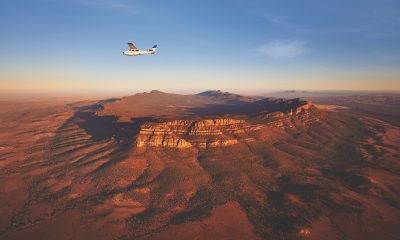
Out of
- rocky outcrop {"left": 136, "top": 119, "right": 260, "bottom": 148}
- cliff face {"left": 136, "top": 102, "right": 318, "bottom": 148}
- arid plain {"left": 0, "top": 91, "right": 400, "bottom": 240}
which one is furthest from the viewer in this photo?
cliff face {"left": 136, "top": 102, "right": 318, "bottom": 148}

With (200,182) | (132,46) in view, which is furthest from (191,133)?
(132,46)

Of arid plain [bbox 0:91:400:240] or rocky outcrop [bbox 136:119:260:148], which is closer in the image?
arid plain [bbox 0:91:400:240]

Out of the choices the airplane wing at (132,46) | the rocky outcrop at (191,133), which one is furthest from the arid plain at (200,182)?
the airplane wing at (132,46)

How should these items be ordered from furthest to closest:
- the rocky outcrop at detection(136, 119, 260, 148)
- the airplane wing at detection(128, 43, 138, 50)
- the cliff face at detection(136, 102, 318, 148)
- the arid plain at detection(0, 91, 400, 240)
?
the cliff face at detection(136, 102, 318, 148)
the rocky outcrop at detection(136, 119, 260, 148)
the airplane wing at detection(128, 43, 138, 50)
the arid plain at detection(0, 91, 400, 240)

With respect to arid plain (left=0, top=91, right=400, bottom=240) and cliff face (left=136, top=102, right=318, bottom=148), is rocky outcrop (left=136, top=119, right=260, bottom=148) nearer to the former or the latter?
cliff face (left=136, top=102, right=318, bottom=148)

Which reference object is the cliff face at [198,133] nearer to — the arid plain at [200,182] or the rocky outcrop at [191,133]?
the rocky outcrop at [191,133]

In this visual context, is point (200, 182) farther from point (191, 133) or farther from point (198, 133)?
point (191, 133)

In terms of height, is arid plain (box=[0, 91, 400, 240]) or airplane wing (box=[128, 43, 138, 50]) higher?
airplane wing (box=[128, 43, 138, 50])

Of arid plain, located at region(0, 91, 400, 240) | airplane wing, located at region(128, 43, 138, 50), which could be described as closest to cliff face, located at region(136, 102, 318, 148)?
arid plain, located at region(0, 91, 400, 240)

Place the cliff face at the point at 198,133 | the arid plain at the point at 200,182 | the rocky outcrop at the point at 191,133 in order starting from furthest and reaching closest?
the cliff face at the point at 198,133 → the rocky outcrop at the point at 191,133 → the arid plain at the point at 200,182

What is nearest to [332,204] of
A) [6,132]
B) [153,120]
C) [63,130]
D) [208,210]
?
[208,210]

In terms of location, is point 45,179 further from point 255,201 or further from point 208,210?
point 255,201
